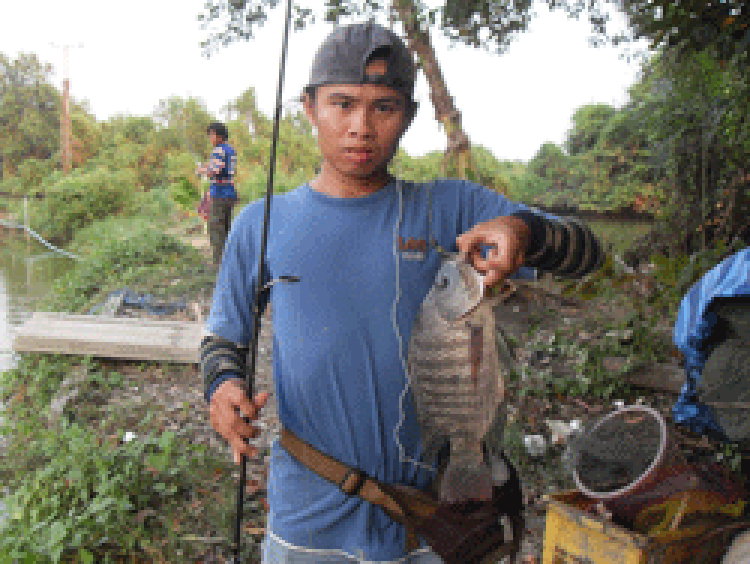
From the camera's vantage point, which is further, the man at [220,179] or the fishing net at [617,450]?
the man at [220,179]

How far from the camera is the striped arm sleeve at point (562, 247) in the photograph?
1.40 m

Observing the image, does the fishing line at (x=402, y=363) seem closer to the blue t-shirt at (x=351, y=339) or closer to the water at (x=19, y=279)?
the blue t-shirt at (x=351, y=339)

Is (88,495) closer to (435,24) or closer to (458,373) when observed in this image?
(458,373)

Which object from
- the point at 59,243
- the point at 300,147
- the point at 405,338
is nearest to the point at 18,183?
the point at 59,243

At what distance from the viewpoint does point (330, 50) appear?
1512mm

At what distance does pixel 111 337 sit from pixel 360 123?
5.31 metres

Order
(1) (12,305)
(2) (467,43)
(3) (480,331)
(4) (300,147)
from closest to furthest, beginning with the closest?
(3) (480,331), (2) (467,43), (1) (12,305), (4) (300,147)

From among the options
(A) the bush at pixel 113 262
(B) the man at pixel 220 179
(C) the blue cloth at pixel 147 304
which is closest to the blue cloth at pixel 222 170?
(B) the man at pixel 220 179

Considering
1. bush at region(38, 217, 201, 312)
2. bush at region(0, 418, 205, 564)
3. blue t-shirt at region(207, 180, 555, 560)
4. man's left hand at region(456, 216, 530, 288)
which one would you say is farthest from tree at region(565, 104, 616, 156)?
man's left hand at region(456, 216, 530, 288)

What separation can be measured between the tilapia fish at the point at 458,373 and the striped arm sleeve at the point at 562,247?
191 millimetres

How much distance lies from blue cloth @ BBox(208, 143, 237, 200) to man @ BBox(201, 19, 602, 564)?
25.2 feet

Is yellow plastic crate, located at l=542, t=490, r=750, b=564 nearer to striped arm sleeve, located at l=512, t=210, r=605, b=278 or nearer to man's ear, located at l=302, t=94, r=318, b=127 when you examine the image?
striped arm sleeve, located at l=512, t=210, r=605, b=278

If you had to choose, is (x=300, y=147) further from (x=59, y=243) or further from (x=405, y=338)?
(x=405, y=338)

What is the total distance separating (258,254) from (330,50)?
0.59 meters
